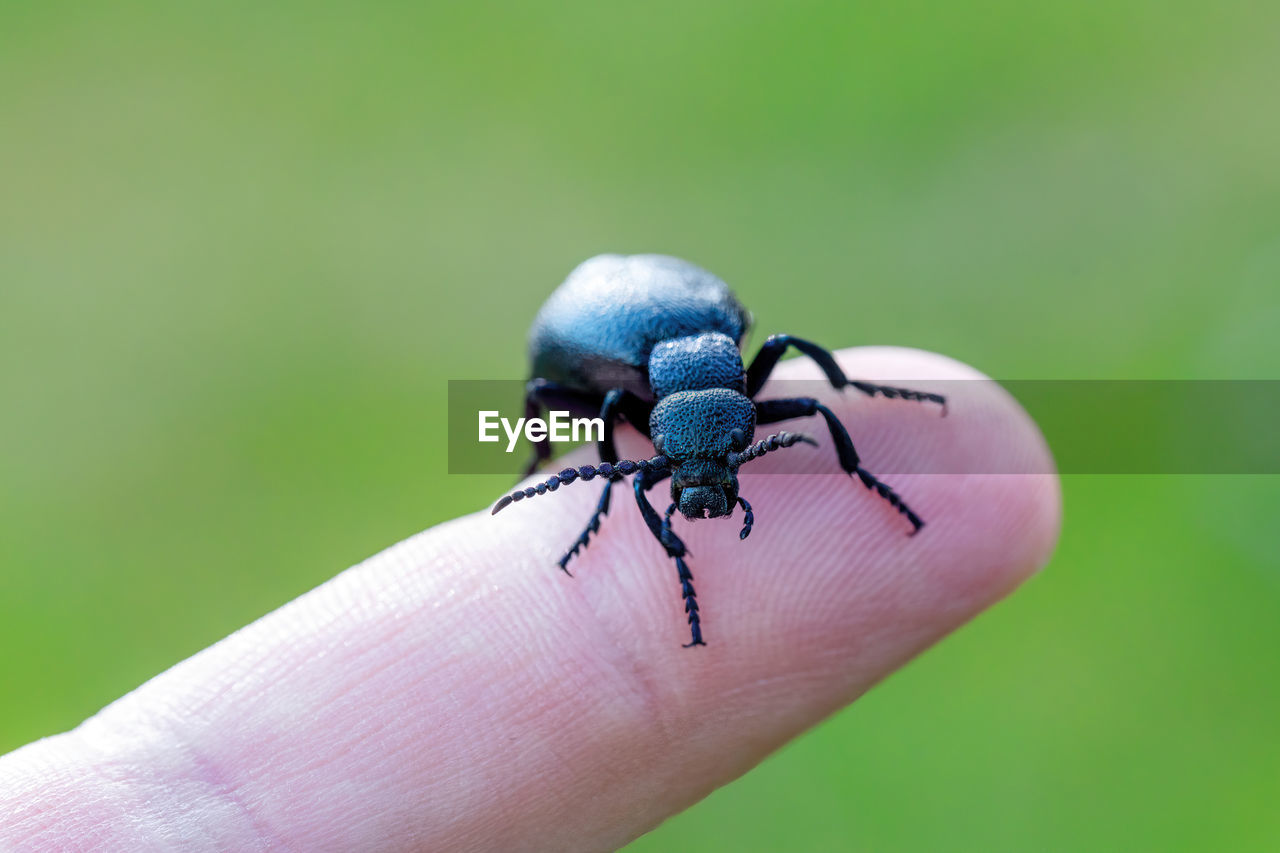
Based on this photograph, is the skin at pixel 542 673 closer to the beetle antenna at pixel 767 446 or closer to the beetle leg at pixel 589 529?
the beetle leg at pixel 589 529

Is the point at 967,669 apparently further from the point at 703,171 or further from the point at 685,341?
the point at 703,171

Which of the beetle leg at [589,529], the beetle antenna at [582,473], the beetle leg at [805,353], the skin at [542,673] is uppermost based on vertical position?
the beetle leg at [805,353]

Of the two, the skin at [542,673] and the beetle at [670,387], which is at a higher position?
the beetle at [670,387]

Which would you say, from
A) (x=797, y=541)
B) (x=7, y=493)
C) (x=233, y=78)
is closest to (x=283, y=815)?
(x=797, y=541)

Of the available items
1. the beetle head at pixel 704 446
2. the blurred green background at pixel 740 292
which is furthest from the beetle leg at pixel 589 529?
the blurred green background at pixel 740 292

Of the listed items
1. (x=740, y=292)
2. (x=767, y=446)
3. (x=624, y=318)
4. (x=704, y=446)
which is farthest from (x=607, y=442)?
(x=740, y=292)

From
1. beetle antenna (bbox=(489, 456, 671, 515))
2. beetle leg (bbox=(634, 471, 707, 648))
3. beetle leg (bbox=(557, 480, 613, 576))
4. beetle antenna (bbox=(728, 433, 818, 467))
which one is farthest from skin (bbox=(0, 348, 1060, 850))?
beetle antenna (bbox=(728, 433, 818, 467))

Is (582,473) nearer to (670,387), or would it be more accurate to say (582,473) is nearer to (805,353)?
(670,387)
